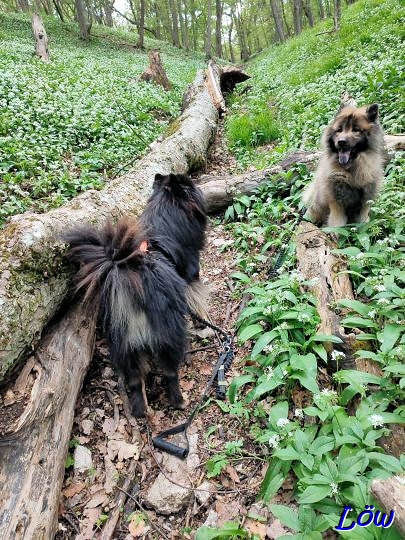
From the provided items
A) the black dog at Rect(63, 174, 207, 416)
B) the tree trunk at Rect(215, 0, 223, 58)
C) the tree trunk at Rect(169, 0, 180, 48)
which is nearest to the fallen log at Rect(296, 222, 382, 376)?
the black dog at Rect(63, 174, 207, 416)

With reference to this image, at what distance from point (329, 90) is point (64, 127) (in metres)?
5.35

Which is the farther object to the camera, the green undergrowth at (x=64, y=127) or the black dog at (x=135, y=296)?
the green undergrowth at (x=64, y=127)

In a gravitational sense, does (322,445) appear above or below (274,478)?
above

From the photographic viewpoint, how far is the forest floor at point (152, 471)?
221cm

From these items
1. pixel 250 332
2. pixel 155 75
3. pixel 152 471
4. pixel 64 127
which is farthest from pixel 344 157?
pixel 155 75

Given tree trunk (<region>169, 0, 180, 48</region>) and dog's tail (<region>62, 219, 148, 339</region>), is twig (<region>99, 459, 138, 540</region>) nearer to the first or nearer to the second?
dog's tail (<region>62, 219, 148, 339</region>)

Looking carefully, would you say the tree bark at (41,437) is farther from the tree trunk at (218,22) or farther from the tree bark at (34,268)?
the tree trunk at (218,22)

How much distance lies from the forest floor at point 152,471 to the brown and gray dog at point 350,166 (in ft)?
5.98

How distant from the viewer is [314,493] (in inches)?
67.2

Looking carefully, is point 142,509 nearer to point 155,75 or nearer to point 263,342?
point 263,342

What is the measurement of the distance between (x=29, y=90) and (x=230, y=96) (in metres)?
7.25

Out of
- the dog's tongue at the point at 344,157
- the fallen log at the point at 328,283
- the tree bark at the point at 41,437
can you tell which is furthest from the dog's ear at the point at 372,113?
the tree bark at the point at 41,437

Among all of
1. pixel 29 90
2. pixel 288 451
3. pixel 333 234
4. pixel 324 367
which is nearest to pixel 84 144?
pixel 29 90

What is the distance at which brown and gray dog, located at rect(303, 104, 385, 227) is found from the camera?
11.8ft
